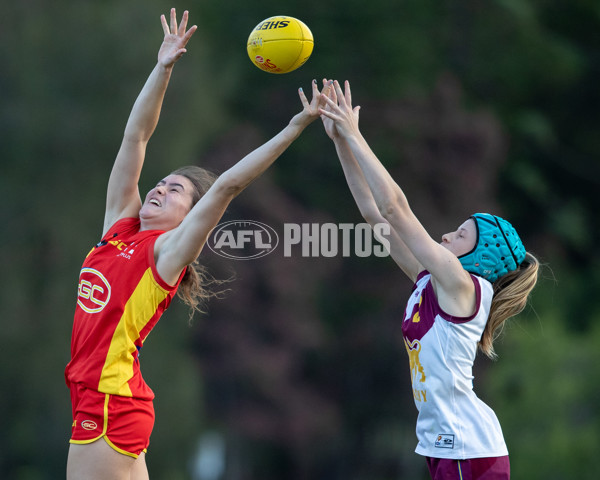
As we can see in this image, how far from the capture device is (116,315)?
183 inches

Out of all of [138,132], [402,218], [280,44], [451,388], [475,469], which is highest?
[280,44]

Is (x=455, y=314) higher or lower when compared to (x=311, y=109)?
lower

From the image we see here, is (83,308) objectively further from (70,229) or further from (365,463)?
(365,463)

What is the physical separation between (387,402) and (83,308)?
40.2 ft

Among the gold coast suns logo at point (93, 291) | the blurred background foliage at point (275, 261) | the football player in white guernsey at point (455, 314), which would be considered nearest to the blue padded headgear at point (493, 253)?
the football player in white guernsey at point (455, 314)

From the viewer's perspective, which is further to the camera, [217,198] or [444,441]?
[217,198]

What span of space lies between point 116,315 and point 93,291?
190mm

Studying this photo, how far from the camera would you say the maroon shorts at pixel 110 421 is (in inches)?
178

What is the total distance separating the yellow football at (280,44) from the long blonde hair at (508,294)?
1.69 meters

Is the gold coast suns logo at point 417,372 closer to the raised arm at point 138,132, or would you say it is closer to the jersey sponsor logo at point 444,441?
the jersey sponsor logo at point 444,441

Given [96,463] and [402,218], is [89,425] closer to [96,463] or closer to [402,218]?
[96,463]

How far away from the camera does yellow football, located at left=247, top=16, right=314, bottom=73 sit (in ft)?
17.6

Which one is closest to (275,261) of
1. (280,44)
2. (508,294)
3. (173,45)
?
(280,44)

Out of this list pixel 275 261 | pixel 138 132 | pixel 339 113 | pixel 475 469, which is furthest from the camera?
pixel 275 261
